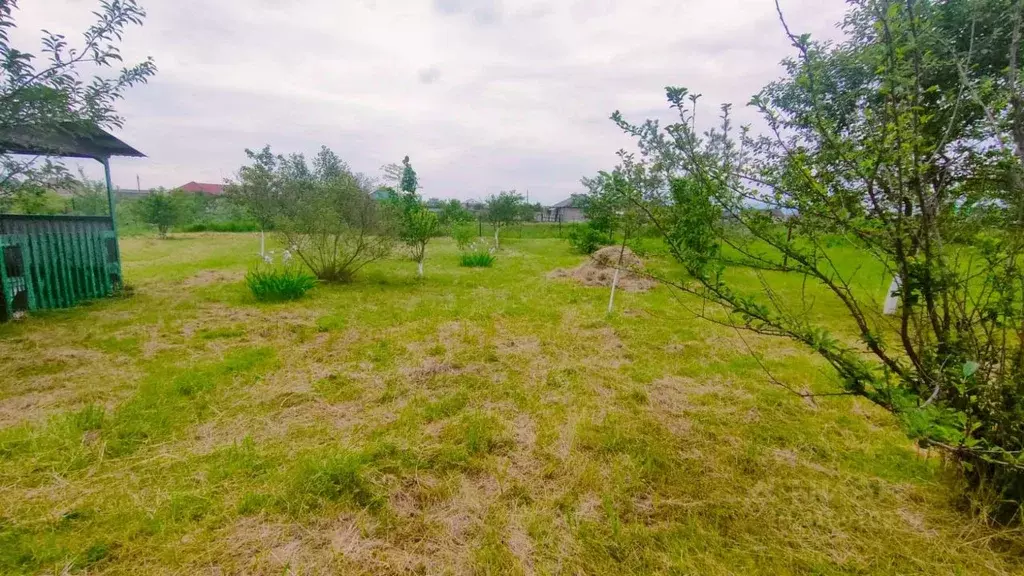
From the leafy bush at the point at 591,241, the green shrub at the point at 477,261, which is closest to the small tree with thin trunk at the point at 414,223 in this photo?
the green shrub at the point at 477,261

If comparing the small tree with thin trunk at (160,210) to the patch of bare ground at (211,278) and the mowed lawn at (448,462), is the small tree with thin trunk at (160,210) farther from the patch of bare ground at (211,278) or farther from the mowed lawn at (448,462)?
the mowed lawn at (448,462)

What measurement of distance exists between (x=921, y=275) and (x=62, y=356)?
22.6 ft

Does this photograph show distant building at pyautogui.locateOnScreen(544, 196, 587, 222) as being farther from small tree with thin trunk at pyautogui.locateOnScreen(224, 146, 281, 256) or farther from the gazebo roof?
the gazebo roof

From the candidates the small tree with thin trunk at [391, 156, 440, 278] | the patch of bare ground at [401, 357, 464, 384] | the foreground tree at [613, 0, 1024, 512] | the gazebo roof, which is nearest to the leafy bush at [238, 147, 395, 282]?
the small tree with thin trunk at [391, 156, 440, 278]

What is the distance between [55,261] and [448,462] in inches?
298

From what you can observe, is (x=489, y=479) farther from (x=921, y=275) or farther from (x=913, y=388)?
(x=921, y=275)

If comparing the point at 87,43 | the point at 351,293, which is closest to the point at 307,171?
→ the point at 351,293

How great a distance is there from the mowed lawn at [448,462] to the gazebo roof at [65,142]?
2.31 metres

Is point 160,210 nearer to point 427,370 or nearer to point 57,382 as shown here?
point 57,382

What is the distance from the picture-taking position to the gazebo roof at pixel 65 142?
14.8 ft

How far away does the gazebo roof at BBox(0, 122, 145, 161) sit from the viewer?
4496 mm

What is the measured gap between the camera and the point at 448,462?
8.37 feet

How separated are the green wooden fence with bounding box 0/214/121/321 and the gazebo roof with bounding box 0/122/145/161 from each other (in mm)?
1071

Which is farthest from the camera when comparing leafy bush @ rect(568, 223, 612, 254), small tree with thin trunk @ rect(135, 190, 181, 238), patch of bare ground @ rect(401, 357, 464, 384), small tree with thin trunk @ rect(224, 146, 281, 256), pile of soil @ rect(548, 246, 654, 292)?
small tree with thin trunk @ rect(135, 190, 181, 238)
